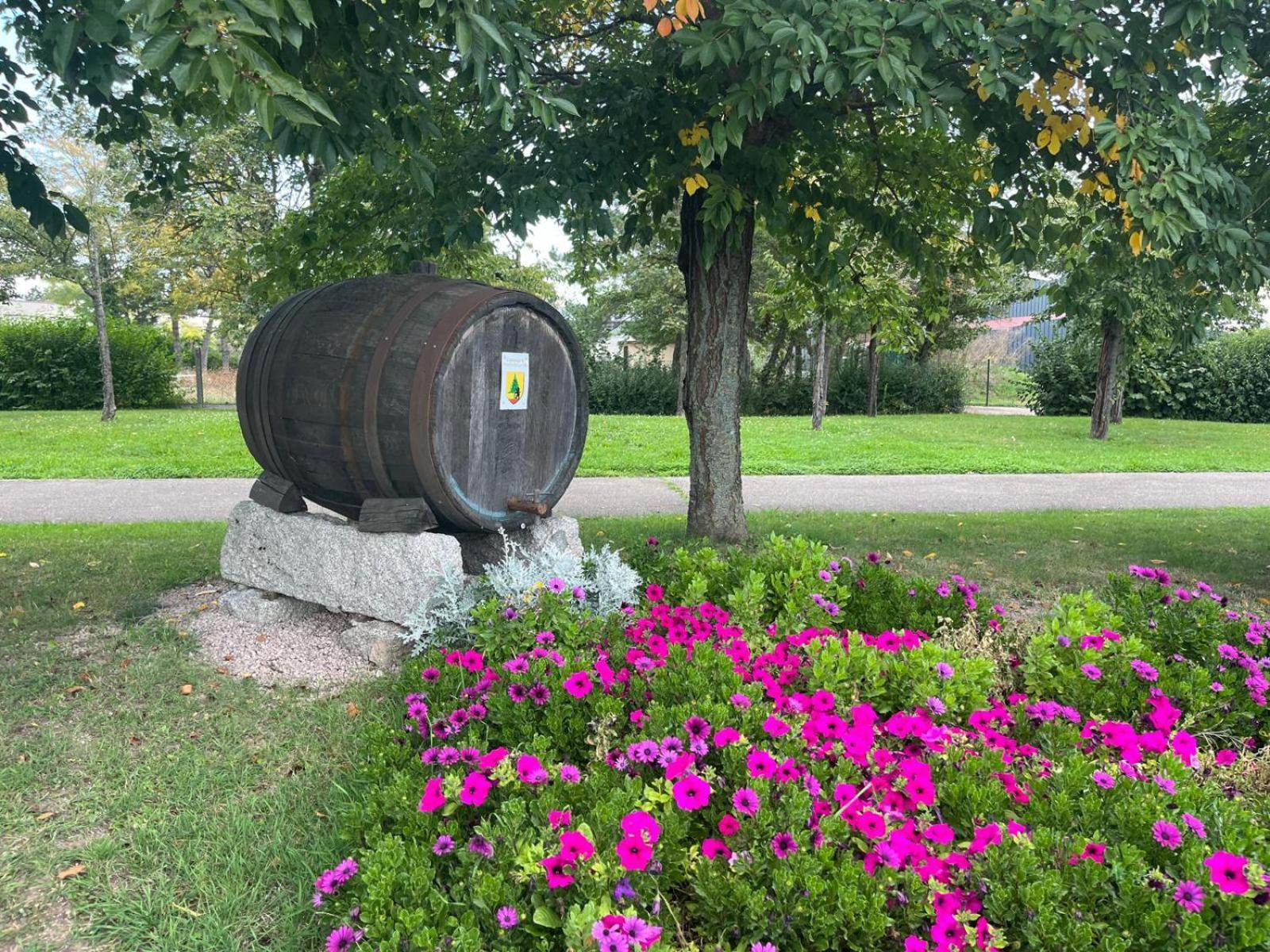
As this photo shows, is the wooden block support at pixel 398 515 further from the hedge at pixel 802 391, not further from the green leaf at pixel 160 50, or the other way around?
the hedge at pixel 802 391

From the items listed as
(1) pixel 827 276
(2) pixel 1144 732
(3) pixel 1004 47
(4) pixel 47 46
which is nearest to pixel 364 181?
(4) pixel 47 46

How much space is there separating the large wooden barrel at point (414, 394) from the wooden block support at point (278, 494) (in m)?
0.06

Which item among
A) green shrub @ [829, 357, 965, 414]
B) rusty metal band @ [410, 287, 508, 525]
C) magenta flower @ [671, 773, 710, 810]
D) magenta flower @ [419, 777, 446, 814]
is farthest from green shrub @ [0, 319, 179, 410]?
magenta flower @ [671, 773, 710, 810]

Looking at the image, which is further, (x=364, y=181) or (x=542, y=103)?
(x=364, y=181)

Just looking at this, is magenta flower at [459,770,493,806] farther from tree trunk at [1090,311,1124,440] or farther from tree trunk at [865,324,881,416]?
tree trunk at [865,324,881,416]

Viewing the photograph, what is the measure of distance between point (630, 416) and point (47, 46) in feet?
51.5

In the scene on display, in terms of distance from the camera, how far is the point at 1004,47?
→ 11.9 feet

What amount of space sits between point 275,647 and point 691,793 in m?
2.96

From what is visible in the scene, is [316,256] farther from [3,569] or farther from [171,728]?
[171,728]

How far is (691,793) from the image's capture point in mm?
2203

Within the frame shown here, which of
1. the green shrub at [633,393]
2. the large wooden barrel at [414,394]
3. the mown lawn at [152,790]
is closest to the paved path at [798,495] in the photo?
the large wooden barrel at [414,394]

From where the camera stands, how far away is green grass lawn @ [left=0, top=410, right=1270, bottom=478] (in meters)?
11.5

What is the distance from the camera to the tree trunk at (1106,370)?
51.5 ft

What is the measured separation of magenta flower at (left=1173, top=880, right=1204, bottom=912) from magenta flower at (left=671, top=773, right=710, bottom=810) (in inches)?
41.8
